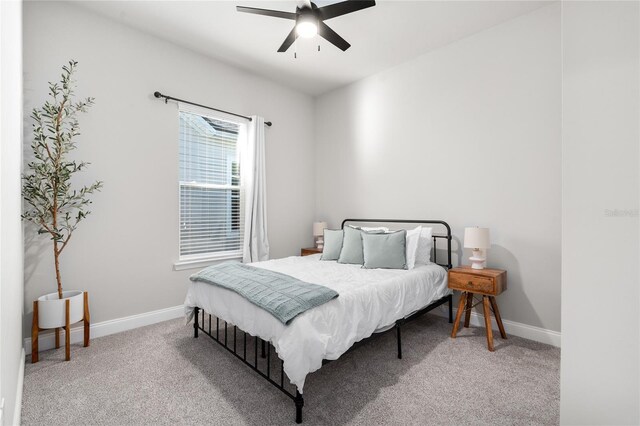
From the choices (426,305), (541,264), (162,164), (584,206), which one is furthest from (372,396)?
(162,164)

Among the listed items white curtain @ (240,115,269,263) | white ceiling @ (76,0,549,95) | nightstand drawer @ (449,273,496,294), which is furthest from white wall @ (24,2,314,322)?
nightstand drawer @ (449,273,496,294)

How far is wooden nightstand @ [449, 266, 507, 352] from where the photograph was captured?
2688mm

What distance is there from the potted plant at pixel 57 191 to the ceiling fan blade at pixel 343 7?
2151mm

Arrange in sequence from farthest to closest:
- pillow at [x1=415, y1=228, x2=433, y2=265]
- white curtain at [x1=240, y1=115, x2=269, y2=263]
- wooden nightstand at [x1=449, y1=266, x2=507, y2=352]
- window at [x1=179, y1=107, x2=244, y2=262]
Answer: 1. white curtain at [x1=240, y1=115, x2=269, y2=263]
2. window at [x1=179, y1=107, x2=244, y2=262]
3. pillow at [x1=415, y1=228, x2=433, y2=265]
4. wooden nightstand at [x1=449, y1=266, x2=507, y2=352]

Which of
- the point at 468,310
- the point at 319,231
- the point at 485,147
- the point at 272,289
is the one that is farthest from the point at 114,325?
the point at 485,147

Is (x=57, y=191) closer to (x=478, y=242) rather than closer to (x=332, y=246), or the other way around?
(x=332, y=246)

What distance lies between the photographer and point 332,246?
3.63m

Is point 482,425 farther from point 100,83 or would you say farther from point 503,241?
point 100,83

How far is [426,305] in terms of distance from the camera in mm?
2908

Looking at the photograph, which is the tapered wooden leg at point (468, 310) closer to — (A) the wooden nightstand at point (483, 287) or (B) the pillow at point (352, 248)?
(A) the wooden nightstand at point (483, 287)

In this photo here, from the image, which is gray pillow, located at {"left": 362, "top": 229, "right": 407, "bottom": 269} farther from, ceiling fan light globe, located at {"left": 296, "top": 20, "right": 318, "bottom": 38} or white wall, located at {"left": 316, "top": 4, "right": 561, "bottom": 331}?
ceiling fan light globe, located at {"left": 296, "top": 20, "right": 318, "bottom": 38}

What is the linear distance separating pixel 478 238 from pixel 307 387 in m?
2.02

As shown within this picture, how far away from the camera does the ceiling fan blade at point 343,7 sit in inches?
89.2

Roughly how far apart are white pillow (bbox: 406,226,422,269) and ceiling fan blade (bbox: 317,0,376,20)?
2.18 m
